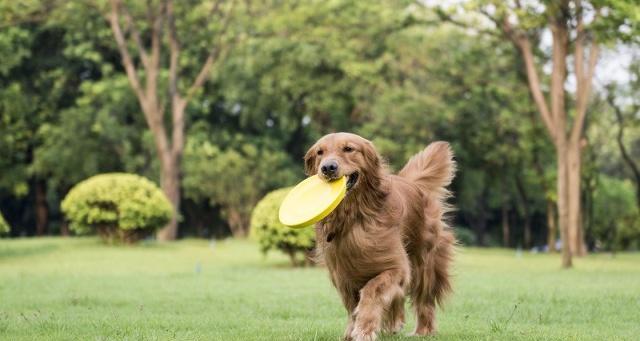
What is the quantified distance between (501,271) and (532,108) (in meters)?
13.1

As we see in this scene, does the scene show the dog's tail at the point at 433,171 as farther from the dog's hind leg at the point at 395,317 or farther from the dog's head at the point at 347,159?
the dog's head at the point at 347,159

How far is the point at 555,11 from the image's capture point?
65.1 feet

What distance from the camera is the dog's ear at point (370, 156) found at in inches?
267

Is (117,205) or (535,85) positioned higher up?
(535,85)

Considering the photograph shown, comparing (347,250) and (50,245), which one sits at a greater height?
(347,250)

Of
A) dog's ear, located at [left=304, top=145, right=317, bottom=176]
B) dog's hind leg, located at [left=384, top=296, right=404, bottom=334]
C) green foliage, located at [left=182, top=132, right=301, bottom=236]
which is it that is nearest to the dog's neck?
dog's ear, located at [left=304, top=145, right=317, bottom=176]

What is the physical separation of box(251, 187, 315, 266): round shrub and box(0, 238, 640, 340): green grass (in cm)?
63

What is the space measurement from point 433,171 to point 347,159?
6.82ft

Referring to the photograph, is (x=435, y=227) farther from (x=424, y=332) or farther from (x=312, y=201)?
(x=312, y=201)

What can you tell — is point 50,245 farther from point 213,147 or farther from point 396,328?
point 396,328

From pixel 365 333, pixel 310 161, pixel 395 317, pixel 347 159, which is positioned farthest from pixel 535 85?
pixel 365 333

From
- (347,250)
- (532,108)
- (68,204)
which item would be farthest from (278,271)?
(532,108)

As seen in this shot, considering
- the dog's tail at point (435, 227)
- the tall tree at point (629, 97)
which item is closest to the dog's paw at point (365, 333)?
the dog's tail at point (435, 227)

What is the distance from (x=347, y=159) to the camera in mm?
6668
